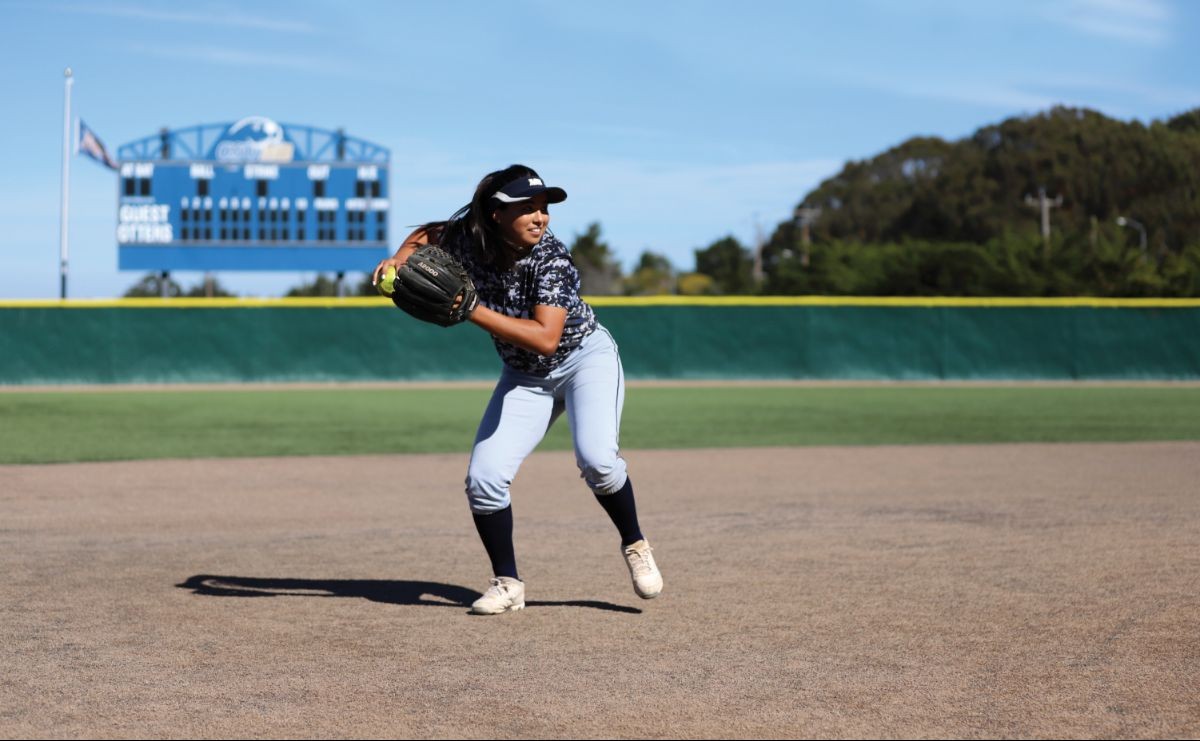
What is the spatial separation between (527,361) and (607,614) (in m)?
0.99

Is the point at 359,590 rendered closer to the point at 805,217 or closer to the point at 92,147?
the point at 92,147

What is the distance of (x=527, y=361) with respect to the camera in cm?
505

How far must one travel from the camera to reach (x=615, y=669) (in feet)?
13.4

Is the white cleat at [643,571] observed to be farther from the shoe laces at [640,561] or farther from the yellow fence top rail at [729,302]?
the yellow fence top rail at [729,302]

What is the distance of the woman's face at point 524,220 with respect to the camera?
473cm

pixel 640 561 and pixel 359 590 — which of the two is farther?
pixel 359 590

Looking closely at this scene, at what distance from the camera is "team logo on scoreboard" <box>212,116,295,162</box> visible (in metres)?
31.7

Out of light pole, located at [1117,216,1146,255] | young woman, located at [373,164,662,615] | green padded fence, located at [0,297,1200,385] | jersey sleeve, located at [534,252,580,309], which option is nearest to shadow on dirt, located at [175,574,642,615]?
young woman, located at [373,164,662,615]

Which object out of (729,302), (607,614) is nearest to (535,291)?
(607,614)

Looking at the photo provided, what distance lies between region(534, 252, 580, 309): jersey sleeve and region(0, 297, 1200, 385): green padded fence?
1905 centimetres

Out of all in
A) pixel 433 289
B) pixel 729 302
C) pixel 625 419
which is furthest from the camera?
pixel 729 302

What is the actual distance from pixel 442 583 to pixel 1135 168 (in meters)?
64.4

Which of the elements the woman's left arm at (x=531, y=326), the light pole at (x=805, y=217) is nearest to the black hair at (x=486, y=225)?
the woman's left arm at (x=531, y=326)

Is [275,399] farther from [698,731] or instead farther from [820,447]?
[698,731]
